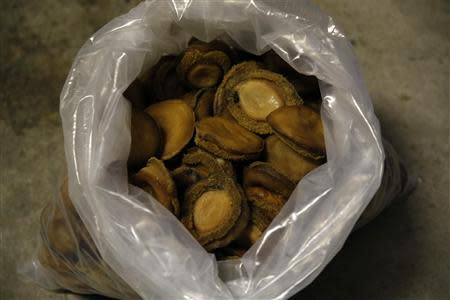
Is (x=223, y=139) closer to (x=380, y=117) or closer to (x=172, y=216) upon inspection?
(x=172, y=216)

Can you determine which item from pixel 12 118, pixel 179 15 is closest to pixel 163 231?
pixel 179 15

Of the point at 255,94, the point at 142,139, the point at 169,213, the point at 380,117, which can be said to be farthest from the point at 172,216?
the point at 380,117

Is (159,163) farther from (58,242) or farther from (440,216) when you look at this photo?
(440,216)

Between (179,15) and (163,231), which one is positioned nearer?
(163,231)

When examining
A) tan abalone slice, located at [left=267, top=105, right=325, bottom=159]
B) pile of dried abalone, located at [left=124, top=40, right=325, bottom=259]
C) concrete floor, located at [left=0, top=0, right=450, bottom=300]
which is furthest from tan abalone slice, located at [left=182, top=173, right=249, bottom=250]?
concrete floor, located at [left=0, top=0, right=450, bottom=300]

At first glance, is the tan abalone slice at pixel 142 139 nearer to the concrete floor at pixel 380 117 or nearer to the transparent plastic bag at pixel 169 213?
the transparent plastic bag at pixel 169 213
